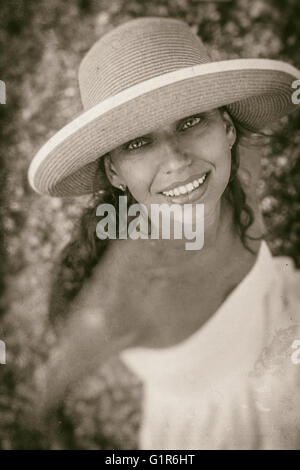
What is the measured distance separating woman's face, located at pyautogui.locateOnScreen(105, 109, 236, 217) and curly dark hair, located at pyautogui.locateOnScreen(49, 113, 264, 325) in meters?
0.22

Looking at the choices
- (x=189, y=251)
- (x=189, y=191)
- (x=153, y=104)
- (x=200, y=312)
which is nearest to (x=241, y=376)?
(x=200, y=312)

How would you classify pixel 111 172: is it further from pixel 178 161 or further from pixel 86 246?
pixel 86 246

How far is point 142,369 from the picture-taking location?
1.67 metres

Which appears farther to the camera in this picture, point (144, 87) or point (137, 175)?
point (137, 175)

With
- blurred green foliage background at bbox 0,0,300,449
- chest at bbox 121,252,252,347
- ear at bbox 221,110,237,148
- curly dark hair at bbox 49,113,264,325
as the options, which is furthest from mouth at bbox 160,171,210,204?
blurred green foliage background at bbox 0,0,300,449

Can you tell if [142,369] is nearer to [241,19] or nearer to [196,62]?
[196,62]

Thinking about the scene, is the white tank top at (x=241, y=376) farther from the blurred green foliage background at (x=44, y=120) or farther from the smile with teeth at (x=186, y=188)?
the smile with teeth at (x=186, y=188)

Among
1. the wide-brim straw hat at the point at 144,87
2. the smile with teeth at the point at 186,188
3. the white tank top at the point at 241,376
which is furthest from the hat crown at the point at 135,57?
the white tank top at the point at 241,376

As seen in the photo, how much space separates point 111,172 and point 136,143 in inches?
5.9

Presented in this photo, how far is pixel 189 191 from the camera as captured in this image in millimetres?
1218

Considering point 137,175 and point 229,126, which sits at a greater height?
point 229,126

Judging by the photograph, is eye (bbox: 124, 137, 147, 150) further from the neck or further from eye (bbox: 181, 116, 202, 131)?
the neck

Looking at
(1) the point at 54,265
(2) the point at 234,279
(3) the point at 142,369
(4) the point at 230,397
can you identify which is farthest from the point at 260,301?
(1) the point at 54,265

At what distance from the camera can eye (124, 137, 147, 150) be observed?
1.11 meters
